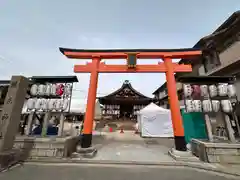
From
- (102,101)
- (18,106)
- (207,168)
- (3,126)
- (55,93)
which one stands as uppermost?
(102,101)

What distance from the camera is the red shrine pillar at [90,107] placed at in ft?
16.2

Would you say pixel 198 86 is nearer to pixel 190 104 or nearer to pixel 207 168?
pixel 190 104

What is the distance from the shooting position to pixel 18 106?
413cm

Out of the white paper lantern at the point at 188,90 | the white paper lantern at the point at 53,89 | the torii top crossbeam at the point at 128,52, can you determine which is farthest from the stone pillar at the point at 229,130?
the white paper lantern at the point at 53,89

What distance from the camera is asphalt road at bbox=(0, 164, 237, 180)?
10.1ft

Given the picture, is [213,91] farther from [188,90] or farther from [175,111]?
[175,111]

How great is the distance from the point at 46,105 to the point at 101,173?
12.3 feet

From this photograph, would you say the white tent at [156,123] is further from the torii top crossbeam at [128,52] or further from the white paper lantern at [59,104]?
the white paper lantern at [59,104]

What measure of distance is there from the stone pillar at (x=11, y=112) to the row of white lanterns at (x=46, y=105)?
96 cm

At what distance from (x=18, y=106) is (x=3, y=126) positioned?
0.73 m

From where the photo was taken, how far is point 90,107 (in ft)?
17.1

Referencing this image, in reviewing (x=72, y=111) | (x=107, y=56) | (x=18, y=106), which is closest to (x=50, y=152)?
(x=18, y=106)

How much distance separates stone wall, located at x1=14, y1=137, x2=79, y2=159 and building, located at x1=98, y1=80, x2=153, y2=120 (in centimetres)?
1438

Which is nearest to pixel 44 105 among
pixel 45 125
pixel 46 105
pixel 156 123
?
pixel 46 105
